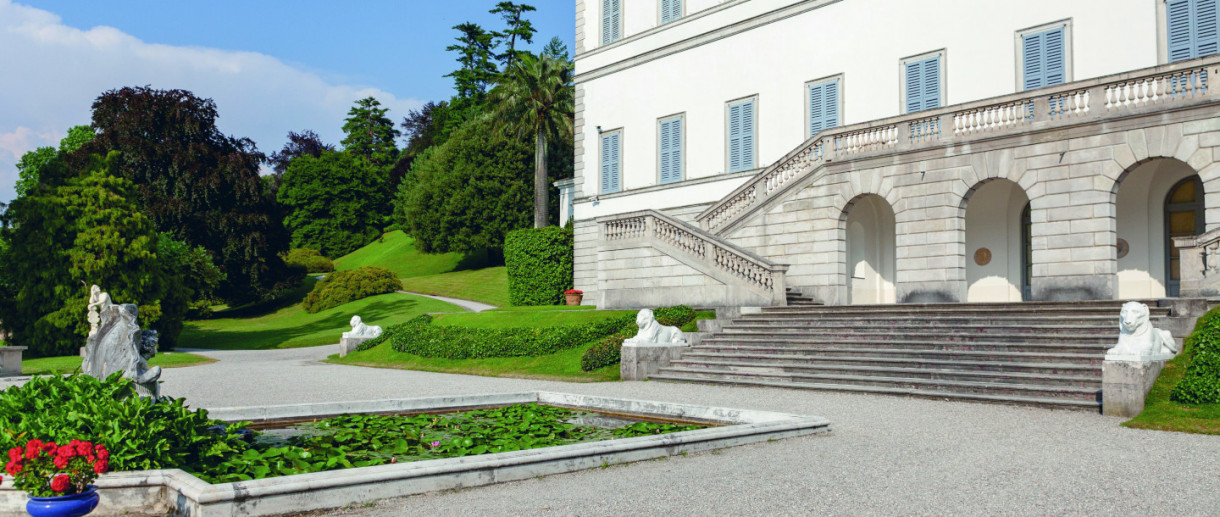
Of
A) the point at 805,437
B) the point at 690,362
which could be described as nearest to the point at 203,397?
the point at 690,362

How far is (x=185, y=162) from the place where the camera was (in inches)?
1962

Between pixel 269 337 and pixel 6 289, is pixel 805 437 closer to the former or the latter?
pixel 6 289

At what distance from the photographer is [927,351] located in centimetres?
1608

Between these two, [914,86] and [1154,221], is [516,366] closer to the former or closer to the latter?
[914,86]

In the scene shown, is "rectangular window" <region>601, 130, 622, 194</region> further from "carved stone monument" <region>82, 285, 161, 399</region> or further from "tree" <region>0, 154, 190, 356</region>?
"carved stone monument" <region>82, 285, 161, 399</region>

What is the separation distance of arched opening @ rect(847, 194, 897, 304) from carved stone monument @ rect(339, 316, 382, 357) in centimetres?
1589

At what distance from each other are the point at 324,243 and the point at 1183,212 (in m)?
72.3

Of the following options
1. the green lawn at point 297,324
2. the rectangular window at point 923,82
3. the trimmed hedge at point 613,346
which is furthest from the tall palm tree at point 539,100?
the trimmed hedge at point 613,346

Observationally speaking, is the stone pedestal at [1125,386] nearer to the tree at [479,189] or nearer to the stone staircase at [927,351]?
the stone staircase at [927,351]

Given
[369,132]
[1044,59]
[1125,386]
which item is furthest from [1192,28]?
[369,132]

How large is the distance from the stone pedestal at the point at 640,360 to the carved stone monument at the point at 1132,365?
8732 mm

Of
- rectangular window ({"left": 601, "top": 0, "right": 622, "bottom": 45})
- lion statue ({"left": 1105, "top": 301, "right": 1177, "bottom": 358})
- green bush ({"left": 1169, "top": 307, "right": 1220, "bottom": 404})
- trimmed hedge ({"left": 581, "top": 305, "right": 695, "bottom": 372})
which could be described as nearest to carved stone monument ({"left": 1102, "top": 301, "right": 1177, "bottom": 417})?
lion statue ({"left": 1105, "top": 301, "right": 1177, "bottom": 358})

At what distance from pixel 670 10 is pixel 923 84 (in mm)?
10322

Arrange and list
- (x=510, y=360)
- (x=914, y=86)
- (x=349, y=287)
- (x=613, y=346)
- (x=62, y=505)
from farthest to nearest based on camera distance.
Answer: (x=349, y=287), (x=914, y=86), (x=510, y=360), (x=613, y=346), (x=62, y=505)
